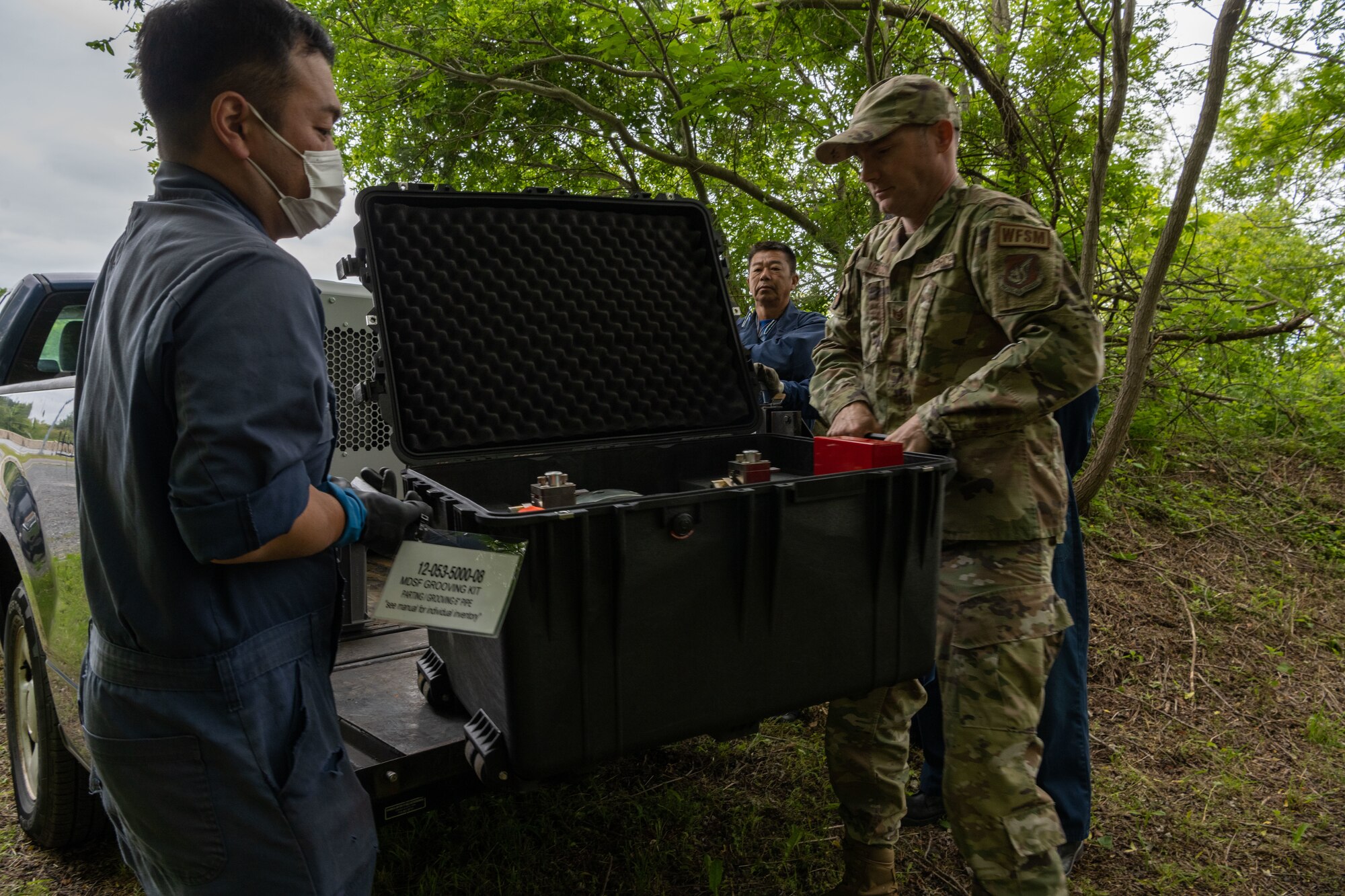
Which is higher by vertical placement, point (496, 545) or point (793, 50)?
point (793, 50)

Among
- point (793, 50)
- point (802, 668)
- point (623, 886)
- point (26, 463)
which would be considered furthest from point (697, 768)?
point (793, 50)

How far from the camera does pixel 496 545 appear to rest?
1.19m

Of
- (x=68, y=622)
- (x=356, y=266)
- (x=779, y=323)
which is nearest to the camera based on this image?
(x=356, y=266)

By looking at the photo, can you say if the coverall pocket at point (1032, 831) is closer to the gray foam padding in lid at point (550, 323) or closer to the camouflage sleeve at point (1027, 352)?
the camouflage sleeve at point (1027, 352)

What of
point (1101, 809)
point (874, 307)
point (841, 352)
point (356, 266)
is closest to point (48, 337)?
point (356, 266)

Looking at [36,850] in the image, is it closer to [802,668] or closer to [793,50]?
[802,668]

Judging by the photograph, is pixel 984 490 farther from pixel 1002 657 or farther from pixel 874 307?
pixel 874 307

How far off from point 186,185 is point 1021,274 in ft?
5.67

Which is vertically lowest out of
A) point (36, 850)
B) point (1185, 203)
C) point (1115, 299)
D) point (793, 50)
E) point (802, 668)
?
→ point (36, 850)

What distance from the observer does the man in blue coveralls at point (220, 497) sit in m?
1.08

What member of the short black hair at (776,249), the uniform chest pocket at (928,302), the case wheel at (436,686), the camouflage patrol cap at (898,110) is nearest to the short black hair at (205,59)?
the case wheel at (436,686)

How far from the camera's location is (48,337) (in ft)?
10.8

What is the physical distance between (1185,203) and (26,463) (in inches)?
198

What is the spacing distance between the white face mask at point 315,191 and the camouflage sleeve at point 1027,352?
52.1 inches
